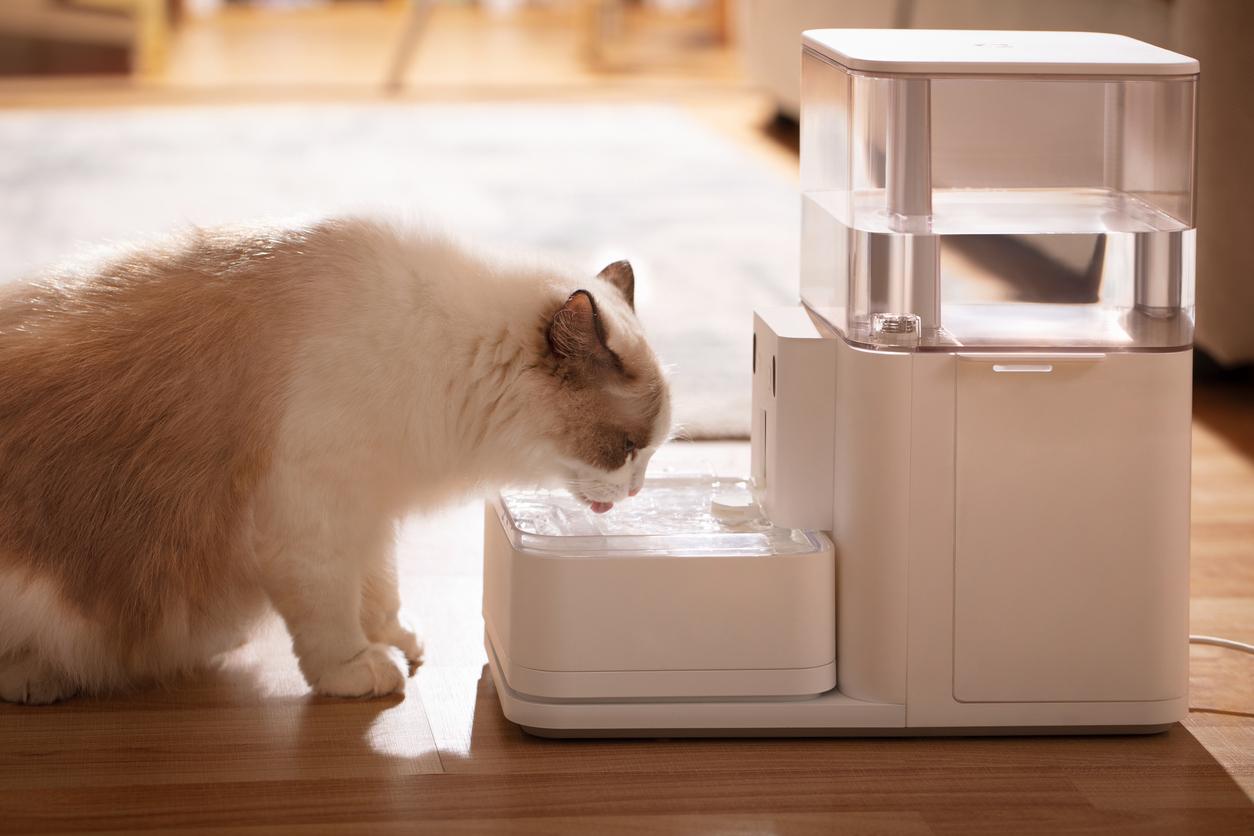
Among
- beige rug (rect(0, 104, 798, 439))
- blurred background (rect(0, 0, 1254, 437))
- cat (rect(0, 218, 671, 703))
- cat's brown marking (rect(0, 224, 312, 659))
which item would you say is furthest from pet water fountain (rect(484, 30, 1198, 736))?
beige rug (rect(0, 104, 798, 439))

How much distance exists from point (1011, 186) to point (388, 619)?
2.61ft

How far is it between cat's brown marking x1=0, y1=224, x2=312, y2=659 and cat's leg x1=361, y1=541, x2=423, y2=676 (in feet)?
0.73

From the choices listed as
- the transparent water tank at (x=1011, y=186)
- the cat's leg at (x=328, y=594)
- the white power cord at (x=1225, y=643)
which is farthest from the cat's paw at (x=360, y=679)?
the white power cord at (x=1225, y=643)

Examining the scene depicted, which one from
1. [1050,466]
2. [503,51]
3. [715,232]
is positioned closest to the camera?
[1050,466]

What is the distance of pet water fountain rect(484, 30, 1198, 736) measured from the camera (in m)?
1.39

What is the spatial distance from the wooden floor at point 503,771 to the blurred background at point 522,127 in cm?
50

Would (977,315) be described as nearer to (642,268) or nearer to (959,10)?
(642,268)

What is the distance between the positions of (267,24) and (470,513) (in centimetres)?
501

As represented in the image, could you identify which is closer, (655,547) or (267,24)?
(655,547)

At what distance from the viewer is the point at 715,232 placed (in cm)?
374

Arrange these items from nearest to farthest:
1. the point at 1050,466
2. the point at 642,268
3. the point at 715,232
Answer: the point at 1050,466, the point at 642,268, the point at 715,232

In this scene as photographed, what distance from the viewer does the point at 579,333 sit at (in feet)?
4.68

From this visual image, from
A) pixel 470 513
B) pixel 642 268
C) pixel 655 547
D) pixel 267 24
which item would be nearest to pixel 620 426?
pixel 655 547

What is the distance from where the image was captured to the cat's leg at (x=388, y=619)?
1.63m
